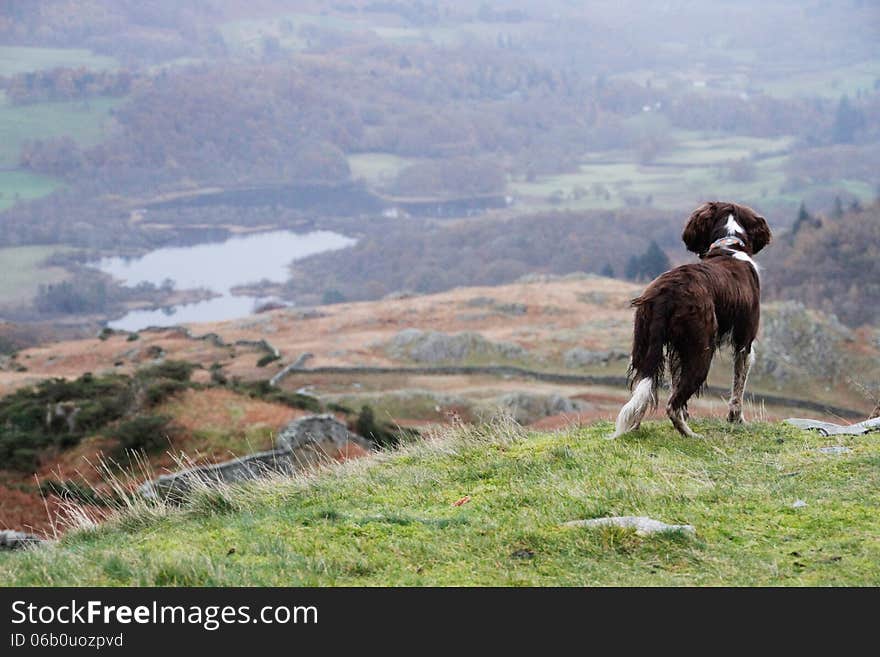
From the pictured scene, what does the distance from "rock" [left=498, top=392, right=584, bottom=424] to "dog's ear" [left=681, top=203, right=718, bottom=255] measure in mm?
32539

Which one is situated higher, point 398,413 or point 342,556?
point 342,556

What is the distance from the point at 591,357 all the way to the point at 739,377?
4626 cm

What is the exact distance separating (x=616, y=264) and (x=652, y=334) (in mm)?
135519

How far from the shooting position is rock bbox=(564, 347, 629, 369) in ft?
186

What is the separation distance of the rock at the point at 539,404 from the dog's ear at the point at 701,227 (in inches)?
1281

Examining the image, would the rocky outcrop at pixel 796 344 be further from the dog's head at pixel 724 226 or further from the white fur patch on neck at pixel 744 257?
the white fur patch on neck at pixel 744 257

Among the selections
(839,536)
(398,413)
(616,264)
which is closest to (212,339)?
(398,413)

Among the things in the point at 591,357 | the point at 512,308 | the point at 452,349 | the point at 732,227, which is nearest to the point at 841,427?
the point at 732,227

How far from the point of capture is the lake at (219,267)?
139750mm

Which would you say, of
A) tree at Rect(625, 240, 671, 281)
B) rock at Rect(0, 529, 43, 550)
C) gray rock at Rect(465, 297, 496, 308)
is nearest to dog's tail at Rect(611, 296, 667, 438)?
rock at Rect(0, 529, 43, 550)

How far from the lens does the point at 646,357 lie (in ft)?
32.8
